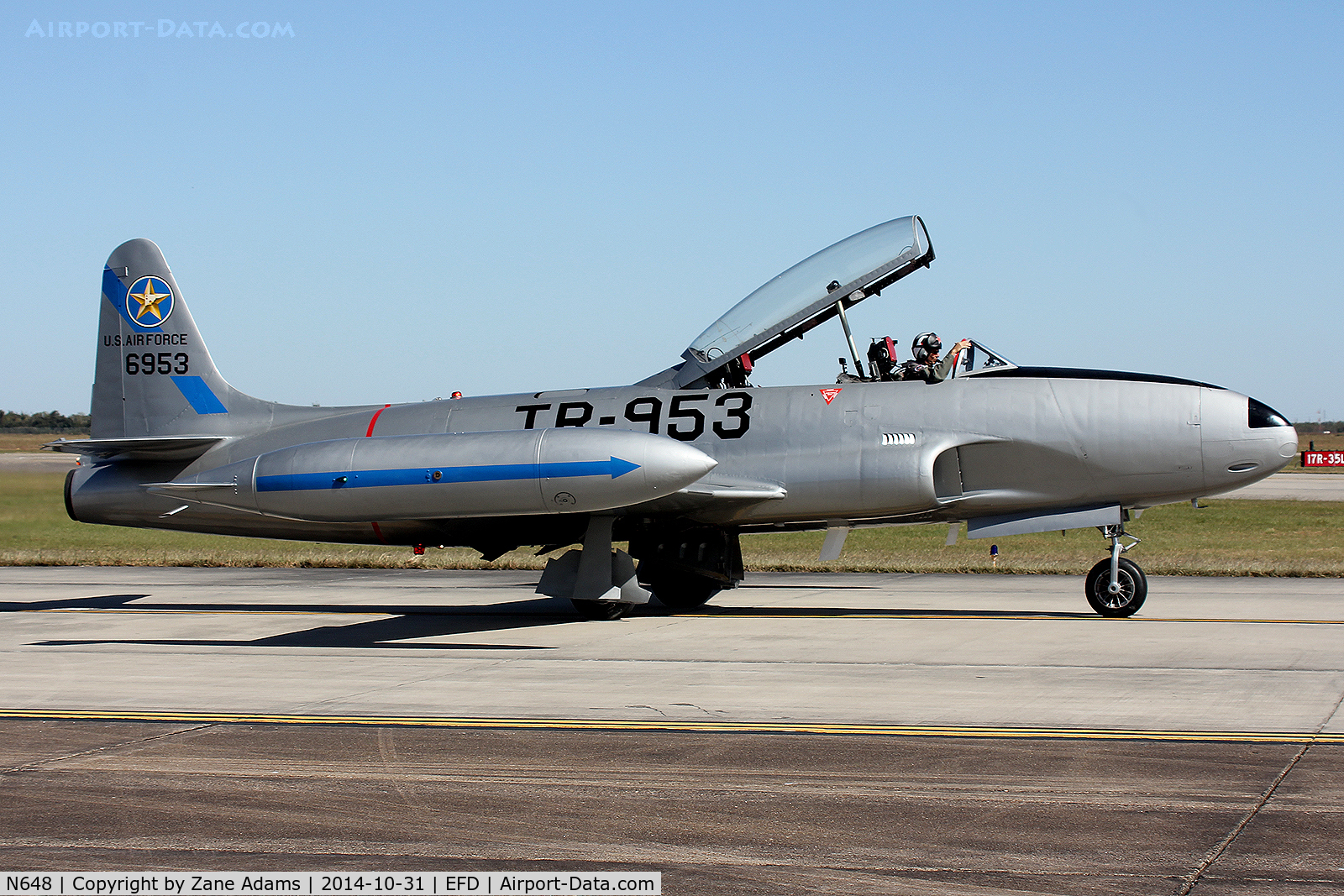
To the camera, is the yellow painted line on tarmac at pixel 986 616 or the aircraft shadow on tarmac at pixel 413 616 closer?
the aircraft shadow on tarmac at pixel 413 616

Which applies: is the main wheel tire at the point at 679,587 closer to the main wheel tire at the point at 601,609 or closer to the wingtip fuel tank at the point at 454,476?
the main wheel tire at the point at 601,609

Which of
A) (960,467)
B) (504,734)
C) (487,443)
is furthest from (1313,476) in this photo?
(504,734)

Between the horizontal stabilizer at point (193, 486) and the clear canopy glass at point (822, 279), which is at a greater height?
the clear canopy glass at point (822, 279)

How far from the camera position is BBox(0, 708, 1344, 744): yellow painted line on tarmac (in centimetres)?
798

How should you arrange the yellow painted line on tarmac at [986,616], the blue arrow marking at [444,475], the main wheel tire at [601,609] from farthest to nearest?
the main wheel tire at [601,609]
the yellow painted line on tarmac at [986,616]
the blue arrow marking at [444,475]

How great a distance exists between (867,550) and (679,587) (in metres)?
11.4

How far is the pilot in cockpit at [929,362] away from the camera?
14594 millimetres

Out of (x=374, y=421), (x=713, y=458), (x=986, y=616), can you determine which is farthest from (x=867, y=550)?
(x=374, y=421)

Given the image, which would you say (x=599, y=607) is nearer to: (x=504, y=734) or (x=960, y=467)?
(x=960, y=467)

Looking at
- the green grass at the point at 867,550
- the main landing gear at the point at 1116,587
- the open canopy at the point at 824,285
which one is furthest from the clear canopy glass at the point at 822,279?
the green grass at the point at 867,550

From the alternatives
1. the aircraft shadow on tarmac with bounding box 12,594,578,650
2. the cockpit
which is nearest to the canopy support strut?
the cockpit

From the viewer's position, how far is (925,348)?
48.9 ft

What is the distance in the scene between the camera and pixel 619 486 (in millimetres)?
12930

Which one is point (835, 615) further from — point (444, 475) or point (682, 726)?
point (682, 726)
